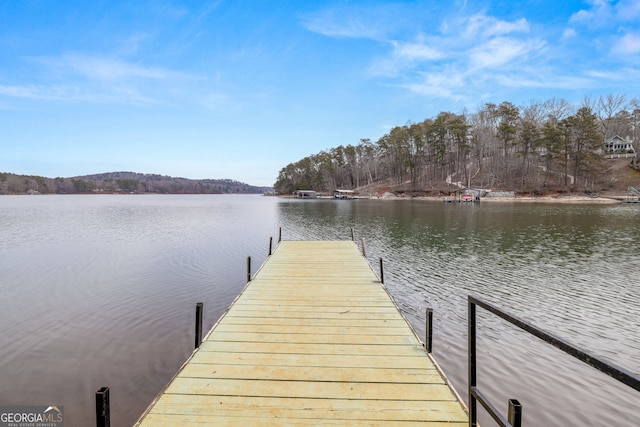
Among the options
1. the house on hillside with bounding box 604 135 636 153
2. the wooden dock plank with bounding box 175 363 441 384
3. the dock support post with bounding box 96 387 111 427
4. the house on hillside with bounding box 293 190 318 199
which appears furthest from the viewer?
the house on hillside with bounding box 293 190 318 199

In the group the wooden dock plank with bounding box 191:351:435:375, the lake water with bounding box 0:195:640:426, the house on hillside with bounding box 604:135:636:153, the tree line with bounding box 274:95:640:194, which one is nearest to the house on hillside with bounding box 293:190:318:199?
the tree line with bounding box 274:95:640:194

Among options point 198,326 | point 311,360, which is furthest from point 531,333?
point 198,326

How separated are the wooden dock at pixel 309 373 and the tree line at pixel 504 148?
7855 cm

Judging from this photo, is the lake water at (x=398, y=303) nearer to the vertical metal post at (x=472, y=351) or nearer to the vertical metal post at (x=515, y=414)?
the vertical metal post at (x=472, y=351)

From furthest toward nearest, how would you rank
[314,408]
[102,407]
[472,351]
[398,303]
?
1. [398,303]
2. [314,408]
3. [472,351]
4. [102,407]

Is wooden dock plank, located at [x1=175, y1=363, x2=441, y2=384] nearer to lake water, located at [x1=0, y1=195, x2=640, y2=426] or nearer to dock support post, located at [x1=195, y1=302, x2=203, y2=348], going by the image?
dock support post, located at [x1=195, y1=302, x2=203, y2=348]

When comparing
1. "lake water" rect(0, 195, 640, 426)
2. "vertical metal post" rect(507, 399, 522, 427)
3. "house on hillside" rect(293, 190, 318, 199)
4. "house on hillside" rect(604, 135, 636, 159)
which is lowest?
"lake water" rect(0, 195, 640, 426)

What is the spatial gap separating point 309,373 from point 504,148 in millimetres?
97388

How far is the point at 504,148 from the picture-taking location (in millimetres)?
84438

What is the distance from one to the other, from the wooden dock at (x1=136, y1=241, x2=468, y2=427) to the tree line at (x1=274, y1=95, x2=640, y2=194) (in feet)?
258

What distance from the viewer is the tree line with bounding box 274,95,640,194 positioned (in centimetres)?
6819

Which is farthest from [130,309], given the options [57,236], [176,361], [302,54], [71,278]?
[302,54]

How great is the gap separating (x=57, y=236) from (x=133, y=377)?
24342mm

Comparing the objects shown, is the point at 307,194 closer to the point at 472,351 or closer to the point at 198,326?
the point at 198,326
